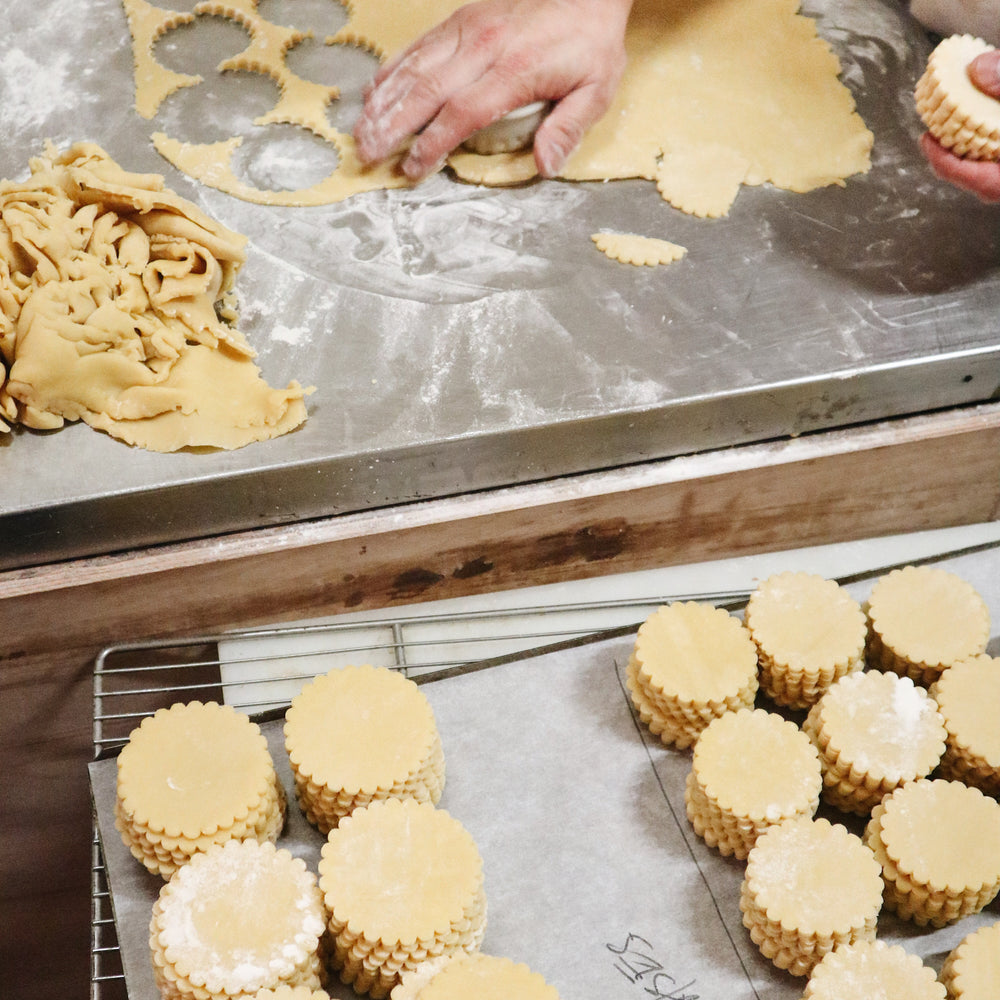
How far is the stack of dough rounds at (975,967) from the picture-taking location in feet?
4.59

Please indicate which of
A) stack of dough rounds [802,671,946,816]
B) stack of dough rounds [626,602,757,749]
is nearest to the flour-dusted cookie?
stack of dough rounds [626,602,757,749]

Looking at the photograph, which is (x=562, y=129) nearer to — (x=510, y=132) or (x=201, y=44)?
(x=510, y=132)

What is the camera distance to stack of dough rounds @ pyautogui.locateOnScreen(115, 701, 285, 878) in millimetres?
1484

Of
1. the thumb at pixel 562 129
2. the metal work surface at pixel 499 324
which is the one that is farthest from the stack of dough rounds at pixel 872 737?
the thumb at pixel 562 129

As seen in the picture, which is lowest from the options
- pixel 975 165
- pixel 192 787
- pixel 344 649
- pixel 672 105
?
pixel 344 649

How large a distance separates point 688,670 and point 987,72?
1.15 meters

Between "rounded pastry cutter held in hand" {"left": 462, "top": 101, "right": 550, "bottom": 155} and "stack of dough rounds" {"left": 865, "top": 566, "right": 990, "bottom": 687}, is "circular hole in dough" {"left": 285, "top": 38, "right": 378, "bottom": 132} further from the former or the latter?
"stack of dough rounds" {"left": 865, "top": 566, "right": 990, "bottom": 687}

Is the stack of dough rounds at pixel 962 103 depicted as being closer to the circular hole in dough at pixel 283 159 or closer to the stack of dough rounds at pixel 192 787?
the circular hole in dough at pixel 283 159

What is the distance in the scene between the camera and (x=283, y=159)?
7.32 feet

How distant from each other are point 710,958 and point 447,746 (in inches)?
19.8

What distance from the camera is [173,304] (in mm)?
1890

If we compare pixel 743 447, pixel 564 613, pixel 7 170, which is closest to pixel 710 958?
pixel 564 613

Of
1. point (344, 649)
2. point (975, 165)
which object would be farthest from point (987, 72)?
point (344, 649)

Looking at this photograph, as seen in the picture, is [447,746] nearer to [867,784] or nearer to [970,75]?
[867,784]
